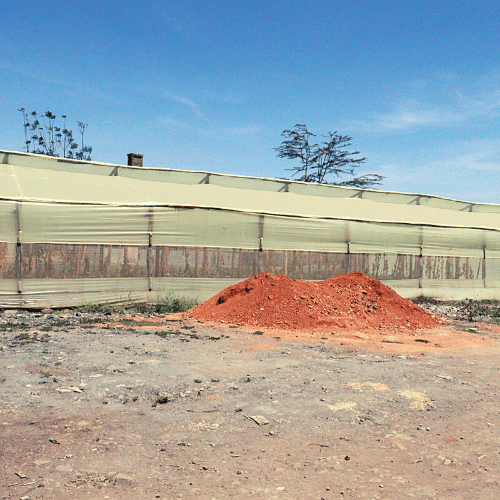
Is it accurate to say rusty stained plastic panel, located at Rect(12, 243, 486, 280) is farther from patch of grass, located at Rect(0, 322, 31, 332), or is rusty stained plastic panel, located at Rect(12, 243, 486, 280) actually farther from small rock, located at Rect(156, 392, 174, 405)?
small rock, located at Rect(156, 392, 174, 405)

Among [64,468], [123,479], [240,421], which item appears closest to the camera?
[123,479]

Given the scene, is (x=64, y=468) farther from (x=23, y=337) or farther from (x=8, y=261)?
(x=8, y=261)

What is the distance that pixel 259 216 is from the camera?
16.0m

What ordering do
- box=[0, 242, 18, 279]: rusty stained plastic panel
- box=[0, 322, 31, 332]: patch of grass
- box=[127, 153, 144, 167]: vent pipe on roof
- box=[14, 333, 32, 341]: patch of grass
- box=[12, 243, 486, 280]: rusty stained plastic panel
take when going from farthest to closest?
1. box=[127, 153, 144, 167]: vent pipe on roof
2. box=[12, 243, 486, 280]: rusty stained plastic panel
3. box=[0, 242, 18, 279]: rusty stained plastic panel
4. box=[0, 322, 31, 332]: patch of grass
5. box=[14, 333, 32, 341]: patch of grass

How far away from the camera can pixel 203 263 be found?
15.2 m

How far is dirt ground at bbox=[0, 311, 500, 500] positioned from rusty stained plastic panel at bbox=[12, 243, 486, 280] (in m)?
4.16

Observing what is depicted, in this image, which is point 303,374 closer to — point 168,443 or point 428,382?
point 428,382

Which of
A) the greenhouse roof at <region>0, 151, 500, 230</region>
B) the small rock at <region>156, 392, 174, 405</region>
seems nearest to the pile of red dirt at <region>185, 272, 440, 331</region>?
the greenhouse roof at <region>0, 151, 500, 230</region>

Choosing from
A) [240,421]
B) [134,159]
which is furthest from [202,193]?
[240,421]

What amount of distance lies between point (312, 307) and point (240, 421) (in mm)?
7606

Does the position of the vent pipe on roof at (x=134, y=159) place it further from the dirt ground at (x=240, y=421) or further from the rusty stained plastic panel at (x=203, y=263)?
the dirt ground at (x=240, y=421)

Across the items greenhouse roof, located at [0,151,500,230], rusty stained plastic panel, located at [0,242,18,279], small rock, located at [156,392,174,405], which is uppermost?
greenhouse roof, located at [0,151,500,230]

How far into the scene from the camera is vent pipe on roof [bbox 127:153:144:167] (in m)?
21.1

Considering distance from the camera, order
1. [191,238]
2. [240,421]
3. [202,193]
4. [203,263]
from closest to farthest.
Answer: [240,421] → [191,238] → [203,263] → [202,193]
